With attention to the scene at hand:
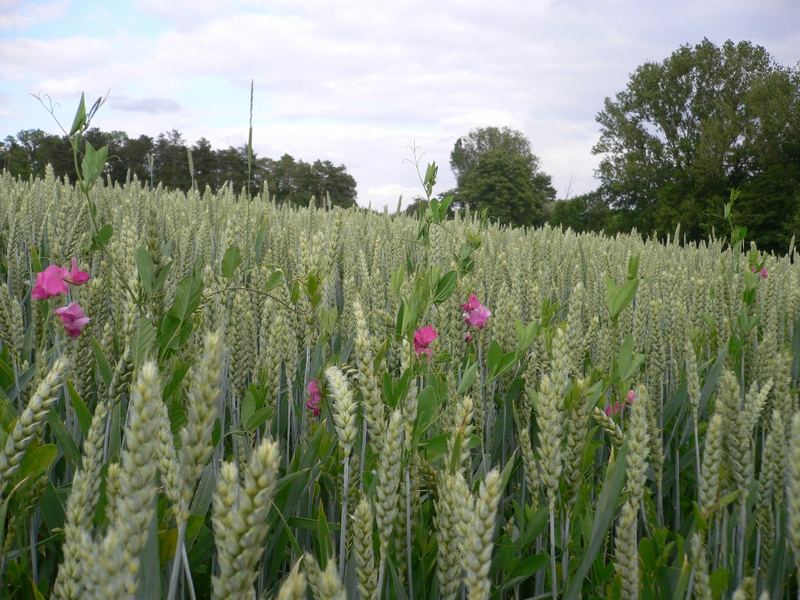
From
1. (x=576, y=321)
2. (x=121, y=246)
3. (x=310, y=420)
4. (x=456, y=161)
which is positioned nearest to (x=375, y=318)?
(x=310, y=420)

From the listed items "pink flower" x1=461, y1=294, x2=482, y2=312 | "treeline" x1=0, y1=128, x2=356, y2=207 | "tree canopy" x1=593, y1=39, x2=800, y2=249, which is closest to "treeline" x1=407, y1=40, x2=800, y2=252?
"tree canopy" x1=593, y1=39, x2=800, y2=249

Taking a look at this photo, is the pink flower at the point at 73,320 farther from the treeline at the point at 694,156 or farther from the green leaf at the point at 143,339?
the treeline at the point at 694,156

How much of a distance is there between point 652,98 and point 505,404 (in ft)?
110

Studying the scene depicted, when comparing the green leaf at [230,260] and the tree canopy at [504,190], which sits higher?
the tree canopy at [504,190]

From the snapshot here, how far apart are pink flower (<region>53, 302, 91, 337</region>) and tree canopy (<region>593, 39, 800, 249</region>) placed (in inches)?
1054

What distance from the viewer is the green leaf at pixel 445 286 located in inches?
45.1

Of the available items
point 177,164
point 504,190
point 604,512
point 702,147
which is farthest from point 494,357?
point 504,190

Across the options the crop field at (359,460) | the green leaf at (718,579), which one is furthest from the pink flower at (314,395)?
the green leaf at (718,579)

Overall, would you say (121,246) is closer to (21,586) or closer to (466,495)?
(21,586)

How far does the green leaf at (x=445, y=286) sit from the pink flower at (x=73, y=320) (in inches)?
24.3

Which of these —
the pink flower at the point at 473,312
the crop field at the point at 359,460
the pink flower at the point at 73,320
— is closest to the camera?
the crop field at the point at 359,460

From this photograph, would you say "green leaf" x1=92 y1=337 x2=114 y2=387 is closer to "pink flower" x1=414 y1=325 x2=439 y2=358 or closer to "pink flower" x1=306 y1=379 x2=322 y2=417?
"pink flower" x1=306 y1=379 x2=322 y2=417

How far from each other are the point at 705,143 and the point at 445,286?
3084 cm

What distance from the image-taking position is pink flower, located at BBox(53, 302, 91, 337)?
3.50ft
